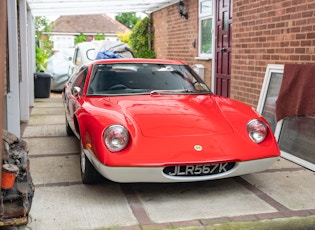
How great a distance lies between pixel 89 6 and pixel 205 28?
12.0ft

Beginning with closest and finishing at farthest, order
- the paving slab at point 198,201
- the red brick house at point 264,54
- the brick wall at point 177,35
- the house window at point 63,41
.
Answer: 1. the paving slab at point 198,201
2. the red brick house at point 264,54
3. the brick wall at point 177,35
4. the house window at point 63,41

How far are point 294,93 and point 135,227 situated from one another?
10.4 ft

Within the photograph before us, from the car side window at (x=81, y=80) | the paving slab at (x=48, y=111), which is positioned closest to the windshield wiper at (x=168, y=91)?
the car side window at (x=81, y=80)

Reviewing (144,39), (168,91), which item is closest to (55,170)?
(168,91)

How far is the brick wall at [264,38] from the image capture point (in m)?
5.75

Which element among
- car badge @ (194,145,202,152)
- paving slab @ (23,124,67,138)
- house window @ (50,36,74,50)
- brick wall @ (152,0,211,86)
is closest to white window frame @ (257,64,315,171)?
car badge @ (194,145,202,152)

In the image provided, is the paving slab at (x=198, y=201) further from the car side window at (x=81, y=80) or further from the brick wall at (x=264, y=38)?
the brick wall at (x=264, y=38)

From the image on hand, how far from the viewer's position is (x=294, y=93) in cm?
562

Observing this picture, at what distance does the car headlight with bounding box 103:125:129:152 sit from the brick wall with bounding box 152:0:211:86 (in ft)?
20.2

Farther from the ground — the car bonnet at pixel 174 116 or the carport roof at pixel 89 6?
the carport roof at pixel 89 6

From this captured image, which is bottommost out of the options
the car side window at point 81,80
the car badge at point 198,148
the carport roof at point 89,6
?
the car badge at point 198,148

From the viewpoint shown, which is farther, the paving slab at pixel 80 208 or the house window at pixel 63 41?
the house window at pixel 63 41

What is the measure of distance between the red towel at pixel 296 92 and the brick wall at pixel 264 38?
0.23m

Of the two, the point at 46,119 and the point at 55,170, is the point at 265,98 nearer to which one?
the point at 55,170
